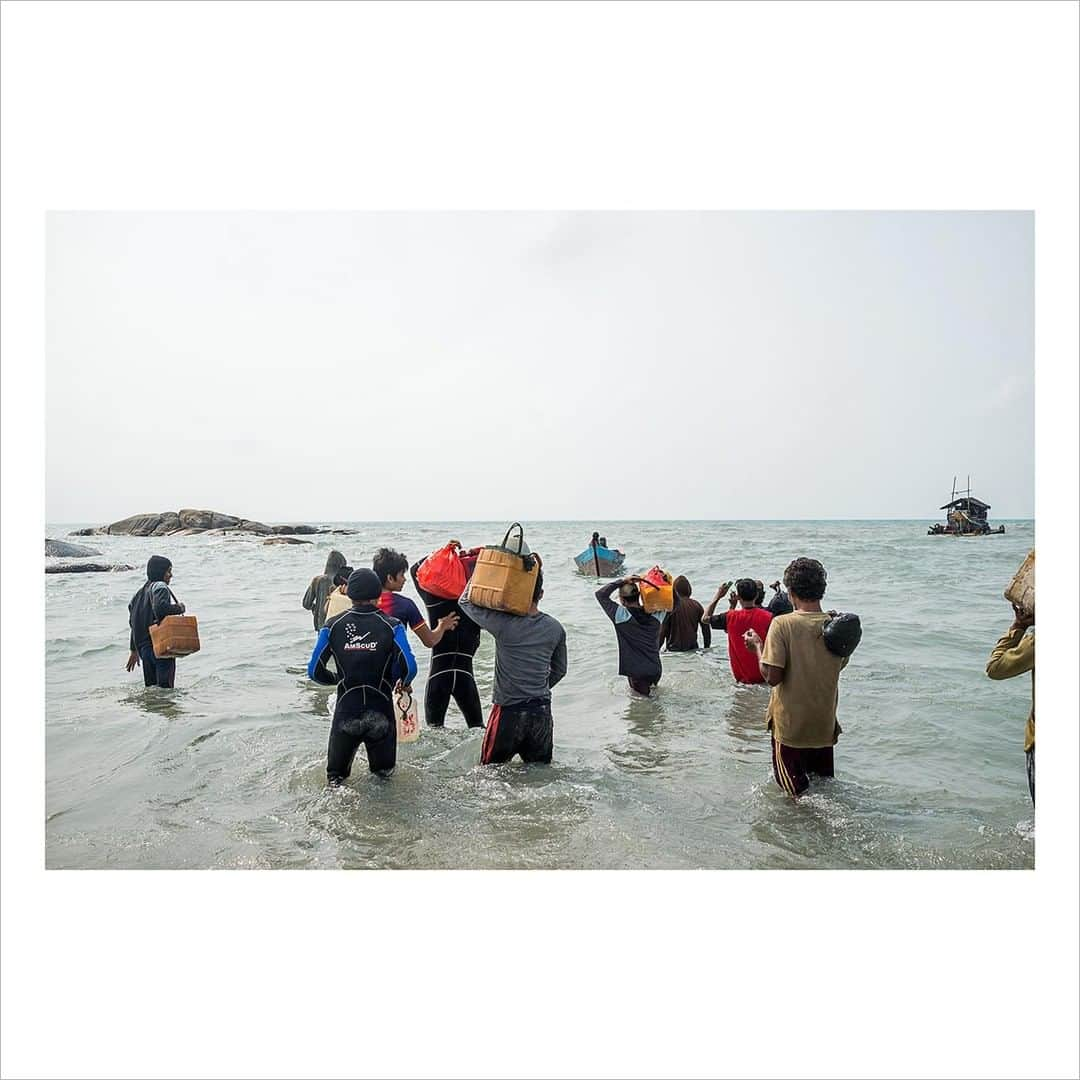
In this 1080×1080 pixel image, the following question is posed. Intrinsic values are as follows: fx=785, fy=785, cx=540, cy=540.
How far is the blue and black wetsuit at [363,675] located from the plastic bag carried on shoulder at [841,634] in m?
2.87

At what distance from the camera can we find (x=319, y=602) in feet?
35.7

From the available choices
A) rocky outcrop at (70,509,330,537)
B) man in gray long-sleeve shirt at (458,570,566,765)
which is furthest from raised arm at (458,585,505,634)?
rocky outcrop at (70,509,330,537)

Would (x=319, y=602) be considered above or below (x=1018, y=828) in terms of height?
above

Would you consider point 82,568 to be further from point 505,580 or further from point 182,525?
point 505,580

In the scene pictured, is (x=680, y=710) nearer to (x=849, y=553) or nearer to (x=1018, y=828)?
(x=1018, y=828)

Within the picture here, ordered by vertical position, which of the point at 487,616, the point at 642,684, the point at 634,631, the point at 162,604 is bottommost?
the point at 642,684

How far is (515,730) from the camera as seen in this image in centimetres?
585

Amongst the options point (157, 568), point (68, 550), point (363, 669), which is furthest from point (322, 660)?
point (68, 550)

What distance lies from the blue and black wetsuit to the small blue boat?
16442mm

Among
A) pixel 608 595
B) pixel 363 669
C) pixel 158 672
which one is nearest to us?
pixel 363 669

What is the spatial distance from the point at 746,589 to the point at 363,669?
3972 millimetres

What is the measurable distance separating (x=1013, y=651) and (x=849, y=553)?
125 feet

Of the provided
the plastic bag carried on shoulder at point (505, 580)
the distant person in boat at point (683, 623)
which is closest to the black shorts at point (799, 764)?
the plastic bag carried on shoulder at point (505, 580)

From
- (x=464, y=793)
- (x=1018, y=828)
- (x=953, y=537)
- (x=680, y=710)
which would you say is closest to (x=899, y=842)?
(x=1018, y=828)
